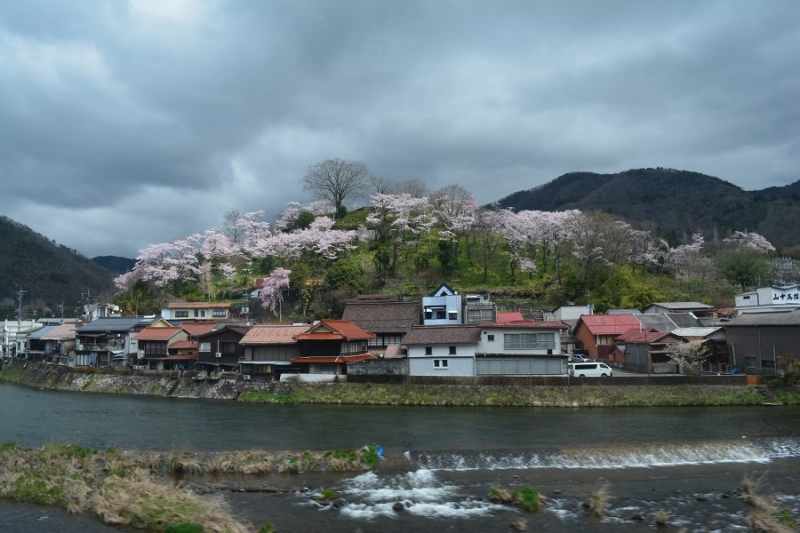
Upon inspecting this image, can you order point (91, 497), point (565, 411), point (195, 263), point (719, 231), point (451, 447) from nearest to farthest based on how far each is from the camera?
point (91, 497)
point (451, 447)
point (565, 411)
point (195, 263)
point (719, 231)

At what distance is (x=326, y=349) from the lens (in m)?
31.4

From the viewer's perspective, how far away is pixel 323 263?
5369cm

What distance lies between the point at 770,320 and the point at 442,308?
1995 cm

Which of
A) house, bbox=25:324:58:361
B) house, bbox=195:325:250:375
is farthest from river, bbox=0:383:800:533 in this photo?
house, bbox=25:324:58:361

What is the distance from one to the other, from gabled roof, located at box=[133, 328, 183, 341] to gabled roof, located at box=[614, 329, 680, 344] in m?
31.3

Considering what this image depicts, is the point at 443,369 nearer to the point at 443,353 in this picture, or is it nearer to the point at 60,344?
the point at 443,353

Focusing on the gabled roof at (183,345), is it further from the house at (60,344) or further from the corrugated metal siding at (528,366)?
the corrugated metal siding at (528,366)

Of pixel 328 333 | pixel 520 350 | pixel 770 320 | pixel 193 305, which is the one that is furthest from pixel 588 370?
pixel 193 305

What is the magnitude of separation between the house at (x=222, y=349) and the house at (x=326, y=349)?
4807 millimetres

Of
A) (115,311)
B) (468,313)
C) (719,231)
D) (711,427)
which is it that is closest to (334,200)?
(115,311)

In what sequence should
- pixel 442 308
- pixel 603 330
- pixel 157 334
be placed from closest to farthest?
pixel 603 330, pixel 157 334, pixel 442 308

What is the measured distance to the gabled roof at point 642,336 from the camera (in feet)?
98.5

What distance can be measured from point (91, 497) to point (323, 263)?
40303 mm

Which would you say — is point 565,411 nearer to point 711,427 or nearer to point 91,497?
point 711,427
